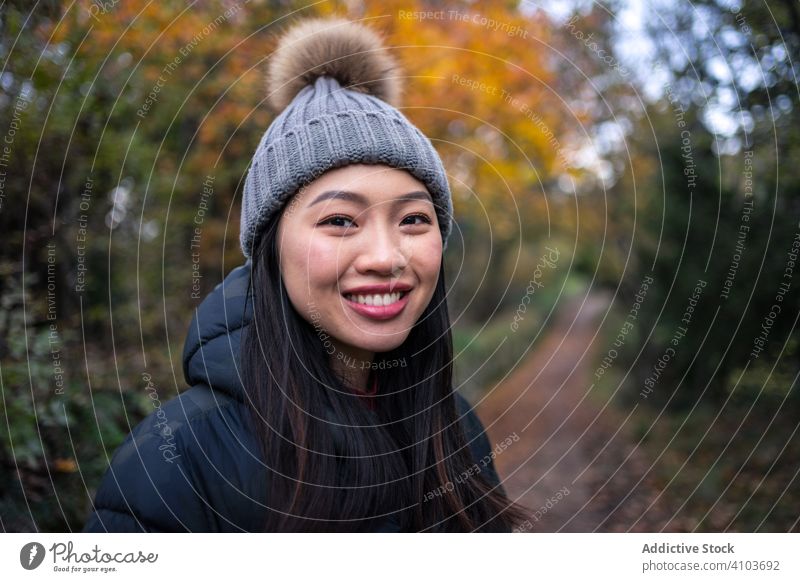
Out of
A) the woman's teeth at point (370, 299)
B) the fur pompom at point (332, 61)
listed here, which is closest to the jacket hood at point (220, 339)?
the woman's teeth at point (370, 299)

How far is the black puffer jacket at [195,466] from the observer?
1.35 m

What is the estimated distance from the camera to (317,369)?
149 cm

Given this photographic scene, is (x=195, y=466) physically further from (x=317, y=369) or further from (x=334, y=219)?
(x=334, y=219)

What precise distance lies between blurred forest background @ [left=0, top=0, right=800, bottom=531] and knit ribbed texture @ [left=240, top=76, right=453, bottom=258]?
1.33 feet

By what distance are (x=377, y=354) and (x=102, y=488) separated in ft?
2.31

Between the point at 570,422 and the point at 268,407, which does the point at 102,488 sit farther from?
the point at 570,422

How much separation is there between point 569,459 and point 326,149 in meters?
6.81

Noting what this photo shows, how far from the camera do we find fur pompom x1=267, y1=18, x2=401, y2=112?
1.74 m

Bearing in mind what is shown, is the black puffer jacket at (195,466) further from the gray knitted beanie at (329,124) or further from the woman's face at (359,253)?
the gray knitted beanie at (329,124)

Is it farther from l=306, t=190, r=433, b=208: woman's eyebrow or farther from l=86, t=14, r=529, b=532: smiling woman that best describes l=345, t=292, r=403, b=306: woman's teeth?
l=306, t=190, r=433, b=208: woman's eyebrow

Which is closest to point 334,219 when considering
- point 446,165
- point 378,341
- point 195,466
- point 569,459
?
point 378,341

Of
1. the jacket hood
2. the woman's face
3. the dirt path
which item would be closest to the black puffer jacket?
the jacket hood

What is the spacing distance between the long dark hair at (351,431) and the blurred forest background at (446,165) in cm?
49
